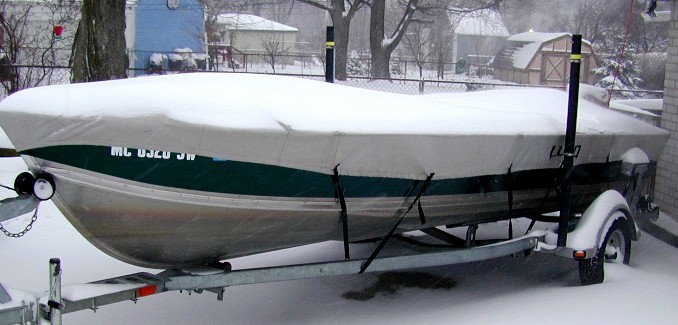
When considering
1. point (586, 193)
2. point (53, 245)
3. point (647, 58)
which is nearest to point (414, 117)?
point (586, 193)

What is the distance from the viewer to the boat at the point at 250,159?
14.0 feet

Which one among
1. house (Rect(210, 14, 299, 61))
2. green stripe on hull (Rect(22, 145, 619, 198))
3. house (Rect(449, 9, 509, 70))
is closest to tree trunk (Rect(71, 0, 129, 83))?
green stripe on hull (Rect(22, 145, 619, 198))

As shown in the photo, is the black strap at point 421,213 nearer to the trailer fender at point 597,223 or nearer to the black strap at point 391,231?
the black strap at point 391,231

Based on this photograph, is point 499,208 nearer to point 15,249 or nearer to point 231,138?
point 231,138

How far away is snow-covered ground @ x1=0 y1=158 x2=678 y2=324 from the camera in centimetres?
535

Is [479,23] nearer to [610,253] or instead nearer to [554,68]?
[554,68]

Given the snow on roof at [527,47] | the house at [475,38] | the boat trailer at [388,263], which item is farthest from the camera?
the house at [475,38]

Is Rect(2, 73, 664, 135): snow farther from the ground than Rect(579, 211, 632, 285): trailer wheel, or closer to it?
farther from the ground

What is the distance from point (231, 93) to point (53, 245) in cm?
334

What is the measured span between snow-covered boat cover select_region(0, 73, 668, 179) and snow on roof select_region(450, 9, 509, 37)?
26.5 metres


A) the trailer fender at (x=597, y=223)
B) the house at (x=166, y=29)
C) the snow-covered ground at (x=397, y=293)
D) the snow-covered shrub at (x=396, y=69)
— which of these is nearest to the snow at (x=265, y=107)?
the trailer fender at (x=597, y=223)

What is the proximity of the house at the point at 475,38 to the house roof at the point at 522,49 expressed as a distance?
6.30m

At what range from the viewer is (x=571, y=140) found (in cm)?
593

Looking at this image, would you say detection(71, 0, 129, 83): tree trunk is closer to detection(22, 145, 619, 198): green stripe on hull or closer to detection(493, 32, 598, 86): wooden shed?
detection(22, 145, 619, 198): green stripe on hull
